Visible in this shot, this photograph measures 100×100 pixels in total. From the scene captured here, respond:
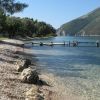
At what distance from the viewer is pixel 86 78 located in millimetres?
30984

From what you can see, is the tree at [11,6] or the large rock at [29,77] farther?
the tree at [11,6]

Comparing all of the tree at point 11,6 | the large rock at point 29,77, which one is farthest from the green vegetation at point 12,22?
the large rock at point 29,77

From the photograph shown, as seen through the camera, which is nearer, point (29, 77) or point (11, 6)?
point (29, 77)

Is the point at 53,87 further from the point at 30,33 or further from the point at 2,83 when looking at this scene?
the point at 30,33

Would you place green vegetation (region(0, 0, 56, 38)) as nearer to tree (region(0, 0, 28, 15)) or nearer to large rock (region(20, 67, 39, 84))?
tree (region(0, 0, 28, 15))

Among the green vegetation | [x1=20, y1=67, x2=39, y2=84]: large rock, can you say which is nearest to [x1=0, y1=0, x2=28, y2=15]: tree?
the green vegetation

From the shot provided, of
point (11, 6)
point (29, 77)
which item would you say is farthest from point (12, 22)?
point (29, 77)

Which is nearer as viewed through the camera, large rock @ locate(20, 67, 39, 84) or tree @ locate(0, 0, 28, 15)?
large rock @ locate(20, 67, 39, 84)

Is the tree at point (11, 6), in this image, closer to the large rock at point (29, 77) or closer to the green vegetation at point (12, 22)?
the green vegetation at point (12, 22)

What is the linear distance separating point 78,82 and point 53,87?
376cm

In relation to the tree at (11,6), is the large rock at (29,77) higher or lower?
lower

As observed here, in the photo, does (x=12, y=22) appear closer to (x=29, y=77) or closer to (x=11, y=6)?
(x=11, y=6)

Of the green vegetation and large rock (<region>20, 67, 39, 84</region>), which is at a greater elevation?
the green vegetation

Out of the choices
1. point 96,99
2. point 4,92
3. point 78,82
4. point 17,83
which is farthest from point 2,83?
point 78,82
